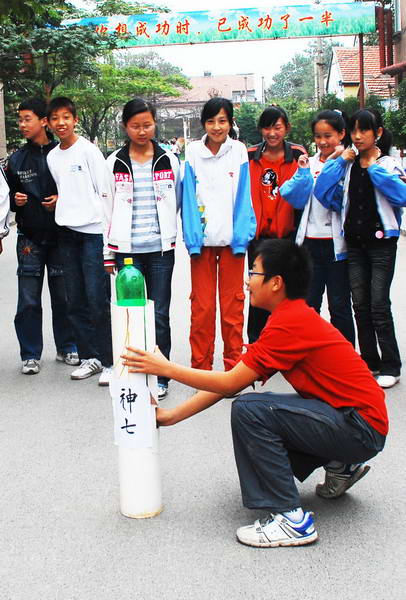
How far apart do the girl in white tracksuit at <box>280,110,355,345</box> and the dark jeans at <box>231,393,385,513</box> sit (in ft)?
7.69

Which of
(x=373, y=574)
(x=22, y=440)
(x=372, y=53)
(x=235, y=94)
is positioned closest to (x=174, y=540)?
(x=373, y=574)

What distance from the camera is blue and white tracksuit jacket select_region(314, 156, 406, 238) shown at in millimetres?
5422

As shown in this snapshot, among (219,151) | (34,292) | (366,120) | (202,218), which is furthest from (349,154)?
(34,292)

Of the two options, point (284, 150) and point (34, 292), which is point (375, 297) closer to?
point (284, 150)

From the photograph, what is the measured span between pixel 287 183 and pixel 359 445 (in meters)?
2.64

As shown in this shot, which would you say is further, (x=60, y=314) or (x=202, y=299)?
(x=60, y=314)

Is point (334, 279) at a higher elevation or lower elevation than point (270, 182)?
lower

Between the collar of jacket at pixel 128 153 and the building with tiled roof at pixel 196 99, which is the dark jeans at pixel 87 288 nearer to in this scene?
the collar of jacket at pixel 128 153

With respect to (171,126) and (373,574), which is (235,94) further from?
(373,574)

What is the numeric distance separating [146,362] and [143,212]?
7.12 feet

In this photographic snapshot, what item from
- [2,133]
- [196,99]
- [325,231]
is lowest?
[325,231]

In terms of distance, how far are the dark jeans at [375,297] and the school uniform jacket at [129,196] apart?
1.30m

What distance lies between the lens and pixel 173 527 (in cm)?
361

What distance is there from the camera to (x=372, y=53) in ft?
150
